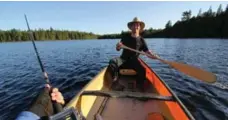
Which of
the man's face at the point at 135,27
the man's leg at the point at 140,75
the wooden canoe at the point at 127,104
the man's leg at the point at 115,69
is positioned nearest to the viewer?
the wooden canoe at the point at 127,104

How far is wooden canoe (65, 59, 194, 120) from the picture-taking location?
3.86 m

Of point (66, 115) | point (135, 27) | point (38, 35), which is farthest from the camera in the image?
point (38, 35)

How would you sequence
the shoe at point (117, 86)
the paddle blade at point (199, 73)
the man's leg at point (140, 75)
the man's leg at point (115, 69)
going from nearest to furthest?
the paddle blade at point (199, 73) → the man's leg at point (140, 75) → the shoe at point (117, 86) → the man's leg at point (115, 69)

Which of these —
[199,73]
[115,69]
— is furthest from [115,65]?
[199,73]

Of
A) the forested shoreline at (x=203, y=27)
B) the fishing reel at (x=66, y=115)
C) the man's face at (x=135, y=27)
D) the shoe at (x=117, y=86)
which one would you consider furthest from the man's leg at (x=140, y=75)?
the forested shoreline at (x=203, y=27)

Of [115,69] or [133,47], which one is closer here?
[115,69]

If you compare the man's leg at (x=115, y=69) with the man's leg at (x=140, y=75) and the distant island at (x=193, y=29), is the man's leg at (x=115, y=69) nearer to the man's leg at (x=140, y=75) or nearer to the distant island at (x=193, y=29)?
the man's leg at (x=140, y=75)

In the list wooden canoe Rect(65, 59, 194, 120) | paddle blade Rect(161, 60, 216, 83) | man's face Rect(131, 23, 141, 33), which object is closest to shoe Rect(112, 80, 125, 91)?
wooden canoe Rect(65, 59, 194, 120)

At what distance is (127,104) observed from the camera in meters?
5.20

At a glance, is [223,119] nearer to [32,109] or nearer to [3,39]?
[32,109]

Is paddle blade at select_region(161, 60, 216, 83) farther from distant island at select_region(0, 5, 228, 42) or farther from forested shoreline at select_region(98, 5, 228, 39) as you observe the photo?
forested shoreline at select_region(98, 5, 228, 39)

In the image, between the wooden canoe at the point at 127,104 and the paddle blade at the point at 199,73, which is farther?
the paddle blade at the point at 199,73

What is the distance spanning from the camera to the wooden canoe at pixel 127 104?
3.86m

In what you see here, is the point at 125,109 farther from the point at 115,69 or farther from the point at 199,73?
the point at 199,73
